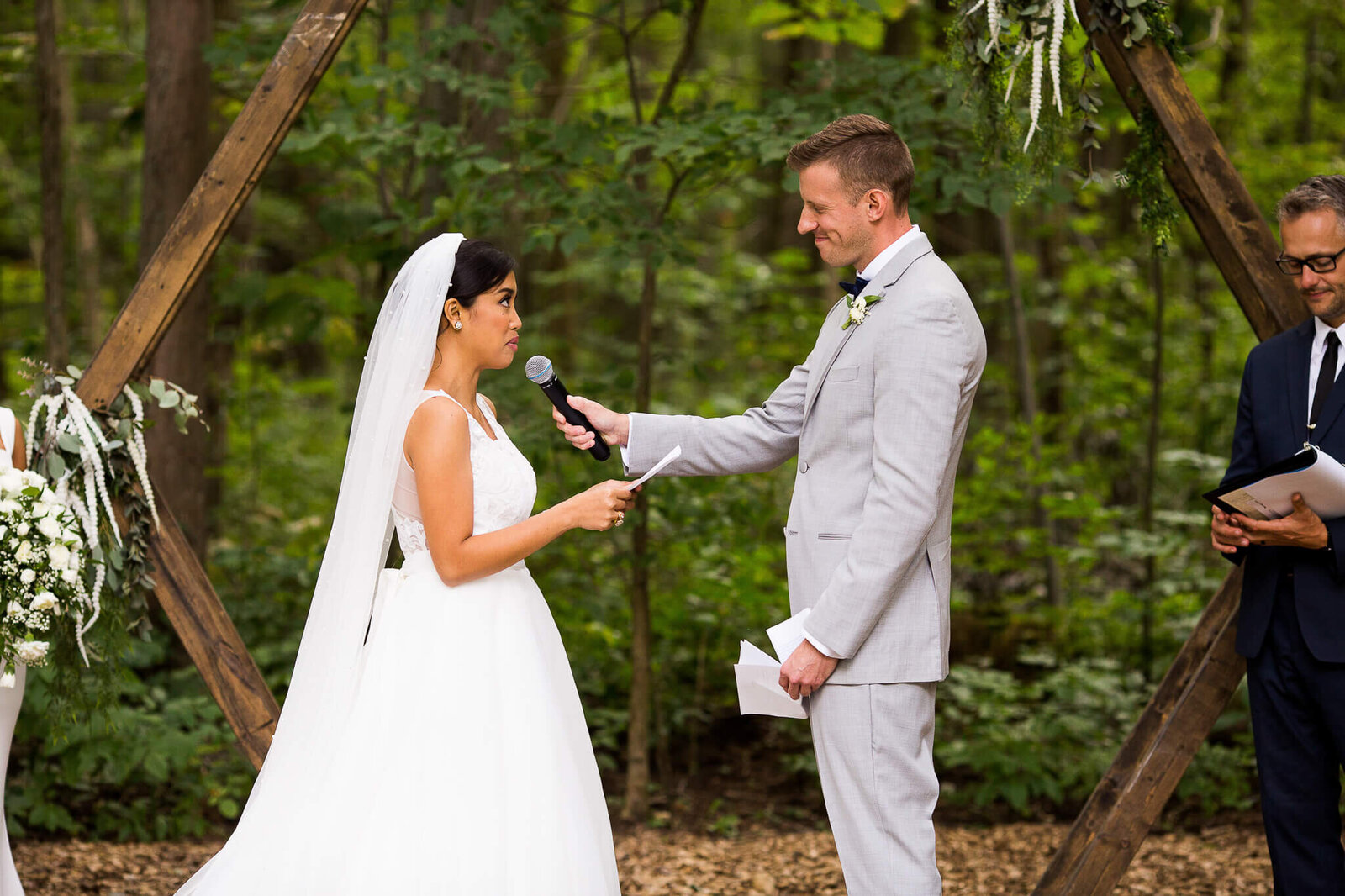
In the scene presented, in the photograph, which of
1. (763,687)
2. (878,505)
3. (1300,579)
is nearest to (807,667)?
(763,687)

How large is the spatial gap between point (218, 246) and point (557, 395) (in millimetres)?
1324

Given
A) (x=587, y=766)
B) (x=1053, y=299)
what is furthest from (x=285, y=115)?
(x=1053, y=299)

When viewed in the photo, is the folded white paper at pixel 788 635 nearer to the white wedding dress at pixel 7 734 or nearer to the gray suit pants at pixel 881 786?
the gray suit pants at pixel 881 786

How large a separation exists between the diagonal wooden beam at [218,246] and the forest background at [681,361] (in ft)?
2.29

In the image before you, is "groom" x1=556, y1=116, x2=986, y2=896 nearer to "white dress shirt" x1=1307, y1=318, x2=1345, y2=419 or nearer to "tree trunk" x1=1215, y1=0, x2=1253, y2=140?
"white dress shirt" x1=1307, y1=318, x2=1345, y2=419

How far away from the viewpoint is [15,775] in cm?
480

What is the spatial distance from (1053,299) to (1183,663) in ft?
19.4

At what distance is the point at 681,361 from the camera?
604 centimetres

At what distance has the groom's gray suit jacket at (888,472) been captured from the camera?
2428mm

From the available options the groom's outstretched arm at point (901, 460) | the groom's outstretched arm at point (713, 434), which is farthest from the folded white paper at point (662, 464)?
the groom's outstretched arm at point (901, 460)

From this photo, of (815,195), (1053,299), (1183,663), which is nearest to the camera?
(815,195)

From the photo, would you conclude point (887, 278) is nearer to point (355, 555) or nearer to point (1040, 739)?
point (355, 555)

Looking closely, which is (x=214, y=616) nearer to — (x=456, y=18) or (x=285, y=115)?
(x=285, y=115)

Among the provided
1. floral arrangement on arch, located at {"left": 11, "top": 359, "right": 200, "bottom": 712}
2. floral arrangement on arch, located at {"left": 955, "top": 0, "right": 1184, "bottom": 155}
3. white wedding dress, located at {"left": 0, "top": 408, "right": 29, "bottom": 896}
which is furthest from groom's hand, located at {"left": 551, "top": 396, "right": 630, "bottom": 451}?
white wedding dress, located at {"left": 0, "top": 408, "right": 29, "bottom": 896}
